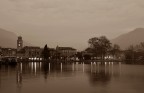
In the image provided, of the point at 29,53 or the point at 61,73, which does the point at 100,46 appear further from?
the point at 61,73

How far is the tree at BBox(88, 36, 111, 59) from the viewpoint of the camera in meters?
173

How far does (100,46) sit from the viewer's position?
17300 cm

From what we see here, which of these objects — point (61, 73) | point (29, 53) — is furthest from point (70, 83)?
point (29, 53)

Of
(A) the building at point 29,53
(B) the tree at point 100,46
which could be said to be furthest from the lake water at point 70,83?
(A) the building at point 29,53

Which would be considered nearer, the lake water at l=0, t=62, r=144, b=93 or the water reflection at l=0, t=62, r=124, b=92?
the lake water at l=0, t=62, r=144, b=93

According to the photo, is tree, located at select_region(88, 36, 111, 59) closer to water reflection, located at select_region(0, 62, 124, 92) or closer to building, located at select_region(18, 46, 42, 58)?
building, located at select_region(18, 46, 42, 58)

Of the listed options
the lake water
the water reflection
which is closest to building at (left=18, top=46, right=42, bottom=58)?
the water reflection

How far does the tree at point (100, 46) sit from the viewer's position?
568 feet

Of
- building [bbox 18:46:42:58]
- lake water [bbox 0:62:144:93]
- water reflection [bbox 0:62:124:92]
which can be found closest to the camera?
lake water [bbox 0:62:144:93]

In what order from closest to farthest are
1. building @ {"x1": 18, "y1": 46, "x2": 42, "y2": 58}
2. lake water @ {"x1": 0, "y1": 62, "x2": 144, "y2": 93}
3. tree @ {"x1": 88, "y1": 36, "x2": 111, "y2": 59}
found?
lake water @ {"x1": 0, "y1": 62, "x2": 144, "y2": 93}
tree @ {"x1": 88, "y1": 36, "x2": 111, "y2": 59}
building @ {"x1": 18, "y1": 46, "x2": 42, "y2": 58}

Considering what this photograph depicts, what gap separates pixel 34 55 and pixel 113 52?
5942 cm

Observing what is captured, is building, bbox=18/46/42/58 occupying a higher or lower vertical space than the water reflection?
higher

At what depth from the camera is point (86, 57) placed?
162 meters

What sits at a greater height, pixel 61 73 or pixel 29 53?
pixel 29 53
